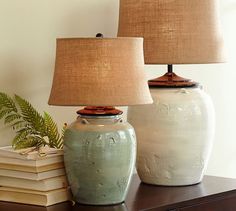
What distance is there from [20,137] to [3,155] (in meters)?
0.10

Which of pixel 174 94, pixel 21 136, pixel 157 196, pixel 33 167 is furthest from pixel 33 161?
pixel 174 94

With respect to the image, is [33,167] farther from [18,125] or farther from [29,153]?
[18,125]

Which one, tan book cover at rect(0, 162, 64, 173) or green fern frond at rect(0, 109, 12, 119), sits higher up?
green fern frond at rect(0, 109, 12, 119)

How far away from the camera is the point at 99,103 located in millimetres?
1695

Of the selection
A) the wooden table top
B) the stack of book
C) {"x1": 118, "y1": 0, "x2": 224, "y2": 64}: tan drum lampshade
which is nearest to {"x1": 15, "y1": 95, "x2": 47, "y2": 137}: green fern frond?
the stack of book

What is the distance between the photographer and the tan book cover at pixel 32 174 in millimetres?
1808

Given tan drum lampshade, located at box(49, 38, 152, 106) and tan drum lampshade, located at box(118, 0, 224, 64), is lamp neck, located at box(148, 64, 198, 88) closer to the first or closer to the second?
tan drum lampshade, located at box(118, 0, 224, 64)

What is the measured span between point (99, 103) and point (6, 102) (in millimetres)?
399

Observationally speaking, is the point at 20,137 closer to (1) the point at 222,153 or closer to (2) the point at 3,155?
(2) the point at 3,155

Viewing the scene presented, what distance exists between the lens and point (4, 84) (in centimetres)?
201

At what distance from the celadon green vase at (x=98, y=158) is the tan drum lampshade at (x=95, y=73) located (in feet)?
0.38

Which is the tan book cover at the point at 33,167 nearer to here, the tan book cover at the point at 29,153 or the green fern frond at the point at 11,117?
the tan book cover at the point at 29,153

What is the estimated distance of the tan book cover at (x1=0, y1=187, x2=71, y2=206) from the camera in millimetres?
1808

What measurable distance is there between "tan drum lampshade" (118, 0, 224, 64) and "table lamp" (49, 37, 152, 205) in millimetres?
218
